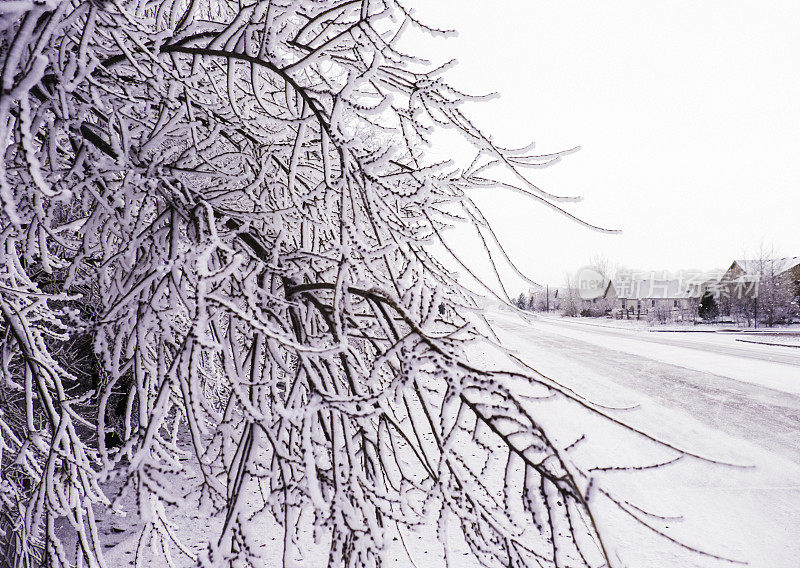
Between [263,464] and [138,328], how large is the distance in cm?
68

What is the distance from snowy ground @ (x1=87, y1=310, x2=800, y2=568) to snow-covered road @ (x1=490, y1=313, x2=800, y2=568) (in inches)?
0.7

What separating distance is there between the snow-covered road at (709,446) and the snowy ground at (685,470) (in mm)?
18

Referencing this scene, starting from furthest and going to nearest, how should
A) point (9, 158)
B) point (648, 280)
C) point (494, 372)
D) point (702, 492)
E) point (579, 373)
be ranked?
point (648, 280), point (579, 373), point (702, 492), point (9, 158), point (494, 372)

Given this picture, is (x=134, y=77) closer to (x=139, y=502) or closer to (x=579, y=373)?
(x=139, y=502)

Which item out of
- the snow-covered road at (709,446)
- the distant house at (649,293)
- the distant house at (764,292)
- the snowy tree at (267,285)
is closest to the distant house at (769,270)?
the distant house at (764,292)

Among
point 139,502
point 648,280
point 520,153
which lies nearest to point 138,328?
point 139,502

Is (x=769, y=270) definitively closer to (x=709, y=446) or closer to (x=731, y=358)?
(x=731, y=358)

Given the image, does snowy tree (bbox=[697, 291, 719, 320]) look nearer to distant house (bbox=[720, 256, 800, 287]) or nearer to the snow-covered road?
distant house (bbox=[720, 256, 800, 287])

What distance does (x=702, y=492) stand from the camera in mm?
6613

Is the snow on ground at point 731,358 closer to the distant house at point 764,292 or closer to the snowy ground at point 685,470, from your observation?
the snowy ground at point 685,470

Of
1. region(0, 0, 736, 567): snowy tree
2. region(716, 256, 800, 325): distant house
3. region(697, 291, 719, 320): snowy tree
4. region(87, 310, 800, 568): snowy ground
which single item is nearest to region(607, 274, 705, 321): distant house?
region(697, 291, 719, 320): snowy tree

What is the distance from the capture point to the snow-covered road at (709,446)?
5281 millimetres

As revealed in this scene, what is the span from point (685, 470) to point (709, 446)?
85cm


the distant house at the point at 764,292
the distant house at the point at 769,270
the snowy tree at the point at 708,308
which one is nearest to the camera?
the distant house at the point at 764,292
